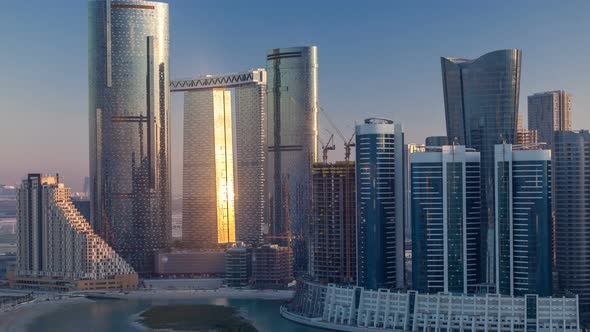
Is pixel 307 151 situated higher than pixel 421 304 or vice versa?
pixel 307 151

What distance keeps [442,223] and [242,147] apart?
44016 mm

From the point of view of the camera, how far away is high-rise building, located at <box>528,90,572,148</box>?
93000 mm

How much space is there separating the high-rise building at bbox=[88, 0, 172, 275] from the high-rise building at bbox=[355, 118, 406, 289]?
3265cm

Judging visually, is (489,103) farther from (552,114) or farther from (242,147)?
(242,147)

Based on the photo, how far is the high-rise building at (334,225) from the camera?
256ft

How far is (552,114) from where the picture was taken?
93375mm

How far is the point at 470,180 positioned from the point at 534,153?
5.13 meters

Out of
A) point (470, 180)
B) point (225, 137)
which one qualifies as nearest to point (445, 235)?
point (470, 180)

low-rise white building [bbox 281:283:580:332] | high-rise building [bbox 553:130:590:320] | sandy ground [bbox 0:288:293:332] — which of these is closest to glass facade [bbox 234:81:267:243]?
sandy ground [bbox 0:288:293:332]

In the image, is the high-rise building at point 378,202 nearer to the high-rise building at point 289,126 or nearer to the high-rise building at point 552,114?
the high-rise building at point 552,114

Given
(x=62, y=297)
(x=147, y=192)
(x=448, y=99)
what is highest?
(x=448, y=99)

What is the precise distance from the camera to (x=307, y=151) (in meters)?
107

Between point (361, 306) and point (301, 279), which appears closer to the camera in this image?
point (361, 306)

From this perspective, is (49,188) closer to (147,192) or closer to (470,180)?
(147,192)
